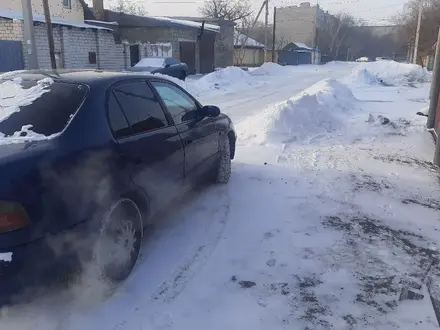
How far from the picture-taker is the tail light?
2.41m

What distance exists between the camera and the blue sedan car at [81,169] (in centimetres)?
249

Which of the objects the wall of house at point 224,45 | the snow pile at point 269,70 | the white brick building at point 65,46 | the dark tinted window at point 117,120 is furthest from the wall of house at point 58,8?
the dark tinted window at point 117,120

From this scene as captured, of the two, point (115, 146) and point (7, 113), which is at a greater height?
point (7, 113)

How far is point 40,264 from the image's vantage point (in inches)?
101

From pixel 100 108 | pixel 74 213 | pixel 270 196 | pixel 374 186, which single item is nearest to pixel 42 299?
pixel 74 213

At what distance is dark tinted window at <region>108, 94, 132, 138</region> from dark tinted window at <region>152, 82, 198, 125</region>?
816 mm

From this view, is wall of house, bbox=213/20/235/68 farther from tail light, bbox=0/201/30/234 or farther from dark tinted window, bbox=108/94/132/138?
tail light, bbox=0/201/30/234

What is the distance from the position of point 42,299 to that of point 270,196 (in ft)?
9.87

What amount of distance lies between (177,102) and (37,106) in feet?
5.48

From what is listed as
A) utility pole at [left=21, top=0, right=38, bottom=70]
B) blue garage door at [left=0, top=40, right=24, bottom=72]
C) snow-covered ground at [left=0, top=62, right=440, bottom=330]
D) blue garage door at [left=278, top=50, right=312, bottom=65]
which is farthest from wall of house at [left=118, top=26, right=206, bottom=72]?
blue garage door at [left=278, top=50, right=312, bottom=65]

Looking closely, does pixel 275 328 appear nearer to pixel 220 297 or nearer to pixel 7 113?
pixel 220 297

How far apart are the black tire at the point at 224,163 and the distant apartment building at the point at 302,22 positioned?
8777 cm

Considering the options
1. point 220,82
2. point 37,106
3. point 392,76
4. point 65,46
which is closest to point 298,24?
point 392,76

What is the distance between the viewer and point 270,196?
5289mm
